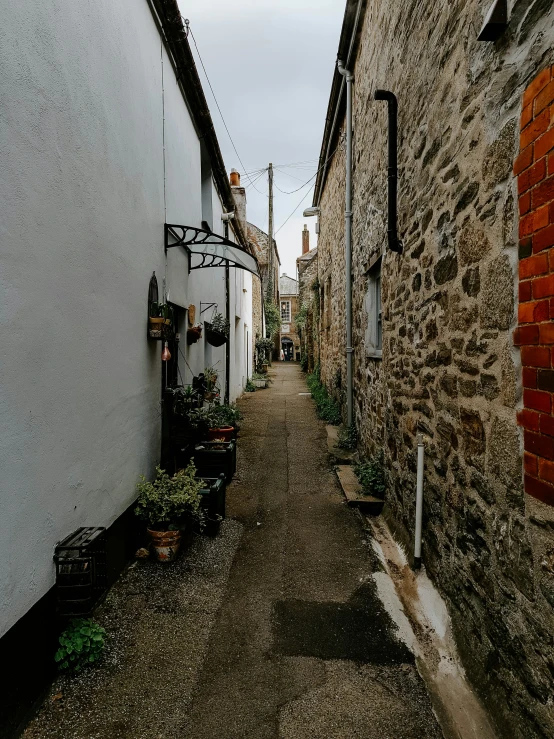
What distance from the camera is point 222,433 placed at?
21.2ft

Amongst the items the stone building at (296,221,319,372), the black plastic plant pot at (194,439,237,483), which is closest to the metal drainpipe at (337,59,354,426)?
the black plastic plant pot at (194,439,237,483)

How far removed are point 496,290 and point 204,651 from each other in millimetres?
2646

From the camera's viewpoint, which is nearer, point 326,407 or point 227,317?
point 326,407

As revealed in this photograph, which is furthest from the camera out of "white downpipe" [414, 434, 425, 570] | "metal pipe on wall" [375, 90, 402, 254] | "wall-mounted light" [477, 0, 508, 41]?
"metal pipe on wall" [375, 90, 402, 254]

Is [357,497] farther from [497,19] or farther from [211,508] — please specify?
[497,19]

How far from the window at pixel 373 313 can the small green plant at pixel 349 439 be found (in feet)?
5.52

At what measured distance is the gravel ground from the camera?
2037mm

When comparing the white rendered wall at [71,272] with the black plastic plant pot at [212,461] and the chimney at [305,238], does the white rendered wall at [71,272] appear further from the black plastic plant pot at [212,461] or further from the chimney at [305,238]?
the chimney at [305,238]

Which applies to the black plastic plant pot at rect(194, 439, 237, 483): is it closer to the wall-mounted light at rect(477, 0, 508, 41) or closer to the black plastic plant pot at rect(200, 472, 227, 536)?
the black plastic plant pot at rect(200, 472, 227, 536)

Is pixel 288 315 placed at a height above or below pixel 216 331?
above

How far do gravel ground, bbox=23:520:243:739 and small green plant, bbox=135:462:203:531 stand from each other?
33 cm

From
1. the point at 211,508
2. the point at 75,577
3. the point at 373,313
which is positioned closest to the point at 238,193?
the point at 373,313

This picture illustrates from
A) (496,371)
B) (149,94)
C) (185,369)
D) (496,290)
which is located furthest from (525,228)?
(185,369)

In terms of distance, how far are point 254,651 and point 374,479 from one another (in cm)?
258
